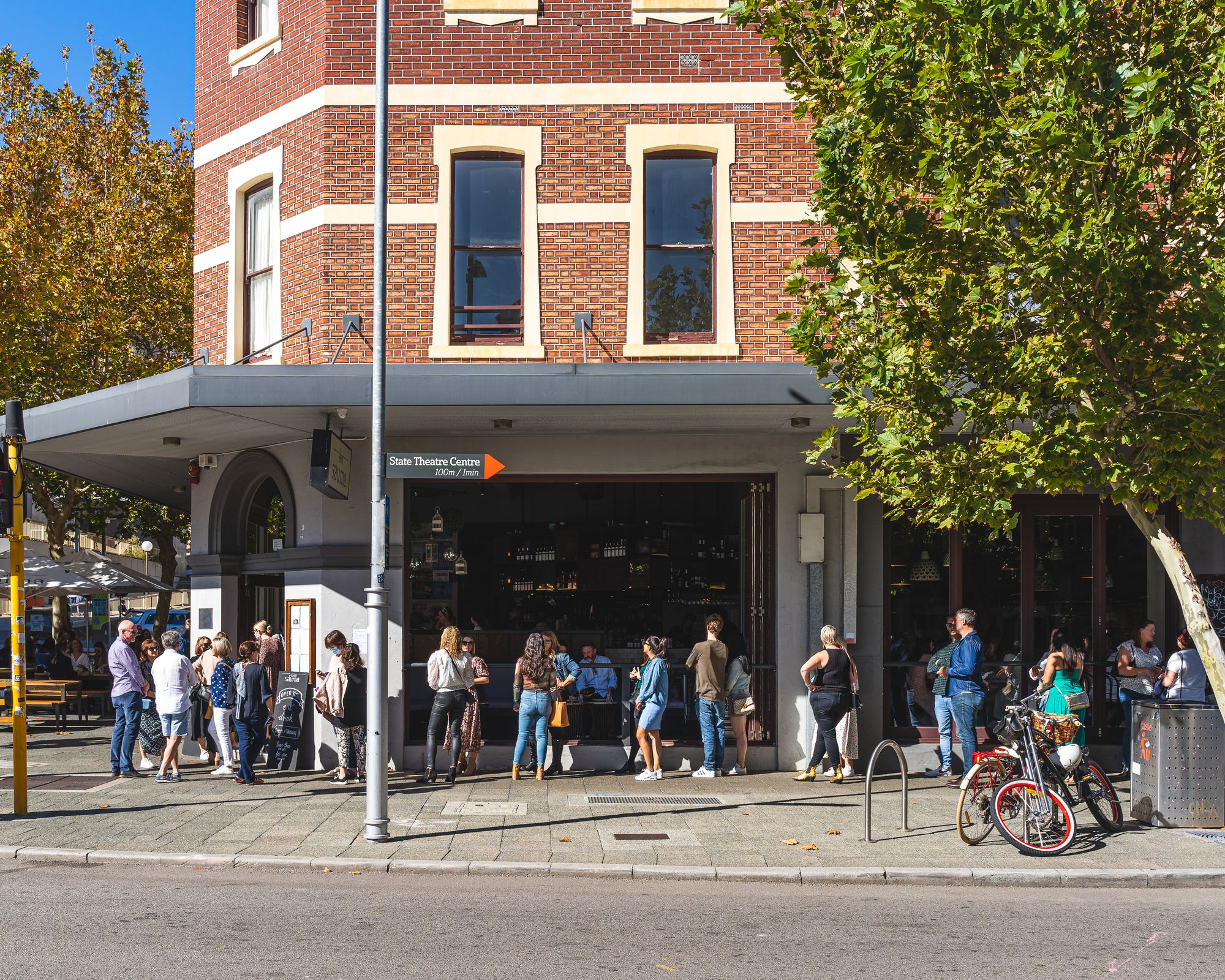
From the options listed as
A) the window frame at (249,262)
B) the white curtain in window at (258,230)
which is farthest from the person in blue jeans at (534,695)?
the white curtain in window at (258,230)

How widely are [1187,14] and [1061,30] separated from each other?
1.28 meters

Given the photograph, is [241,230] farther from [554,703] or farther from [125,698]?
[554,703]

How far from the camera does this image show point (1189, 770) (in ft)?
35.8

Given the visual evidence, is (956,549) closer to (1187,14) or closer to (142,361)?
(1187,14)

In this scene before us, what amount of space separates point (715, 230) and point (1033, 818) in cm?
757

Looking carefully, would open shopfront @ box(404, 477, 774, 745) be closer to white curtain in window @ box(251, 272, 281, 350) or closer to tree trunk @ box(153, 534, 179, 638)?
white curtain in window @ box(251, 272, 281, 350)

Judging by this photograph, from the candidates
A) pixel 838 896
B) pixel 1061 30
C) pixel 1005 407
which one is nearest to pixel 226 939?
pixel 838 896

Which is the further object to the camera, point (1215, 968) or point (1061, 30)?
point (1061, 30)

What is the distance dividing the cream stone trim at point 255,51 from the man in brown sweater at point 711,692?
29.0ft

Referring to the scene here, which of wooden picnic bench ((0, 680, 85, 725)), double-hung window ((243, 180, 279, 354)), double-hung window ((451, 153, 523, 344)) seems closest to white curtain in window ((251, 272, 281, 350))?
double-hung window ((243, 180, 279, 354))

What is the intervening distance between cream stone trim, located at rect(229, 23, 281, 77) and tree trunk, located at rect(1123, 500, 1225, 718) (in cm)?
1126

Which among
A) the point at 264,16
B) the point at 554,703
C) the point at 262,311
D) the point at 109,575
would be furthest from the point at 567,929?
the point at 109,575

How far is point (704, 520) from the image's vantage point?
19969 mm

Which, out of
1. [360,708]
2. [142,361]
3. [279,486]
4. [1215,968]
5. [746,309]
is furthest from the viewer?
[142,361]
